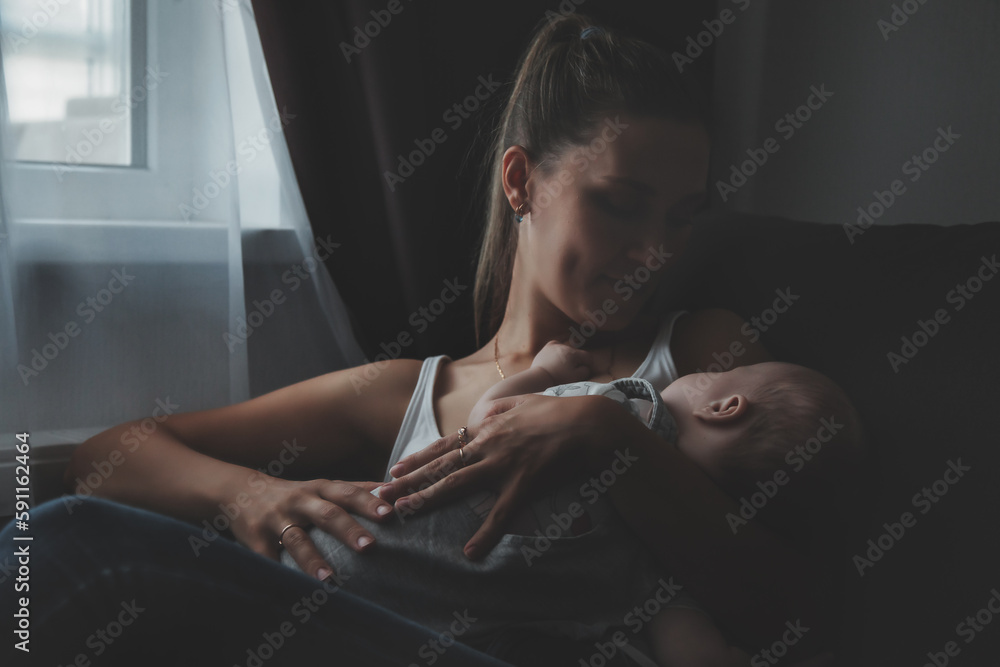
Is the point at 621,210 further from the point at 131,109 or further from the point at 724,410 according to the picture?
the point at 131,109

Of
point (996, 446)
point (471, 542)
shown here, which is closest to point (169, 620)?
point (471, 542)

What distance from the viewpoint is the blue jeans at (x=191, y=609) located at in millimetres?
686

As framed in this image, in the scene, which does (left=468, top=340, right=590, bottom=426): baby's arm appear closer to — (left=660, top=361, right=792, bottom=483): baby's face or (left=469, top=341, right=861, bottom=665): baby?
(left=469, top=341, right=861, bottom=665): baby

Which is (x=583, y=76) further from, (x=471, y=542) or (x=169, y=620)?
(x=169, y=620)

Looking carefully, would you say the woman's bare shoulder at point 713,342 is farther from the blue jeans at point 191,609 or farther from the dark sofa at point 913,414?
the blue jeans at point 191,609

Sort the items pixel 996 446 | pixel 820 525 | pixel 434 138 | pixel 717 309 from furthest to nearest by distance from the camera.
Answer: pixel 434 138 → pixel 717 309 → pixel 820 525 → pixel 996 446

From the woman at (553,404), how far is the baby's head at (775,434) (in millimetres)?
47

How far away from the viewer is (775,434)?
93 centimetres

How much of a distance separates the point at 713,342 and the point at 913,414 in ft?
1.08

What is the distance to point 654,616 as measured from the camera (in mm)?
866

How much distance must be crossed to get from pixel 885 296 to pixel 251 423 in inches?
41.4

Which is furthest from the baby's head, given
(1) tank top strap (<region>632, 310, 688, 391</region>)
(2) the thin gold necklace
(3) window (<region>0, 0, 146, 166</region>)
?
(3) window (<region>0, 0, 146, 166</region>)

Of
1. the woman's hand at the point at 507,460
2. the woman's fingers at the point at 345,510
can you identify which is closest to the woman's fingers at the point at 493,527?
the woman's hand at the point at 507,460

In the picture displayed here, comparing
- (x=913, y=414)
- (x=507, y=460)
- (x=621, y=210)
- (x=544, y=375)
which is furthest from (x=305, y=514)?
(x=913, y=414)
